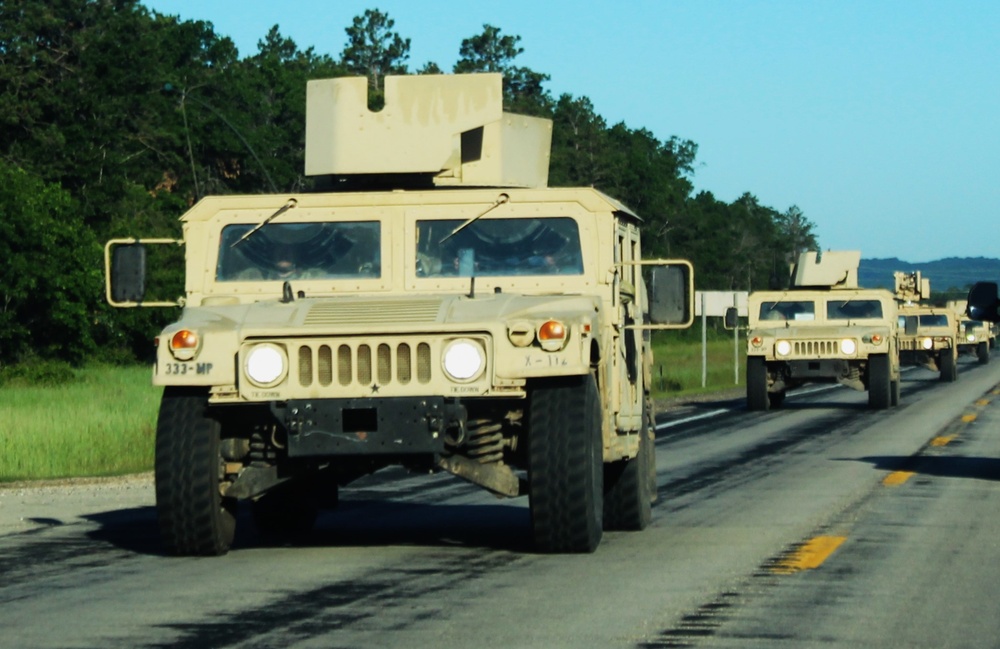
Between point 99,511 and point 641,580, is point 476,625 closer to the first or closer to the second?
point 641,580

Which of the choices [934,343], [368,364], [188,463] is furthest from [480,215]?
[934,343]

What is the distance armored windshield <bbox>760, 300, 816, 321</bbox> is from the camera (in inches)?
1197

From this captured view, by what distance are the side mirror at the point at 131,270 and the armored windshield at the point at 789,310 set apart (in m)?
21.1

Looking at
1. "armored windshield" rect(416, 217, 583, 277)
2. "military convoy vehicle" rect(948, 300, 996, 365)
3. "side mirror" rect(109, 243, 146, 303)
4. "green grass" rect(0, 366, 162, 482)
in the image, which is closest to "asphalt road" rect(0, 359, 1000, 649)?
"side mirror" rect(109, 243, 146, 303)

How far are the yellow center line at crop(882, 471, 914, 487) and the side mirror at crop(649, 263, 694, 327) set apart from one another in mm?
5211

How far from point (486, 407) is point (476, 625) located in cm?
214

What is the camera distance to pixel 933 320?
46.9m

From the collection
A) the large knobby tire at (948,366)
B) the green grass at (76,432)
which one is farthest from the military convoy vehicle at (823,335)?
the large knobby tire at (948,366)

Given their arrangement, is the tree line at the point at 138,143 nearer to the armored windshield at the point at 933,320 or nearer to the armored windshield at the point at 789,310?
the armored windshield at the point at 789,310

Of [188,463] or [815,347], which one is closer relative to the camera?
[188,463]

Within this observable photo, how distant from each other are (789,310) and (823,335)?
97cm

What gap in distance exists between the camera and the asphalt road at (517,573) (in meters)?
7.36

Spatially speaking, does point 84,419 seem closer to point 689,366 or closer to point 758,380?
point 758,380

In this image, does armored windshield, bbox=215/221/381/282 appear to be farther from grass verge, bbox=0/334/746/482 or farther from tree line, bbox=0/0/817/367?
tree line, bbox=0/0/817/367
